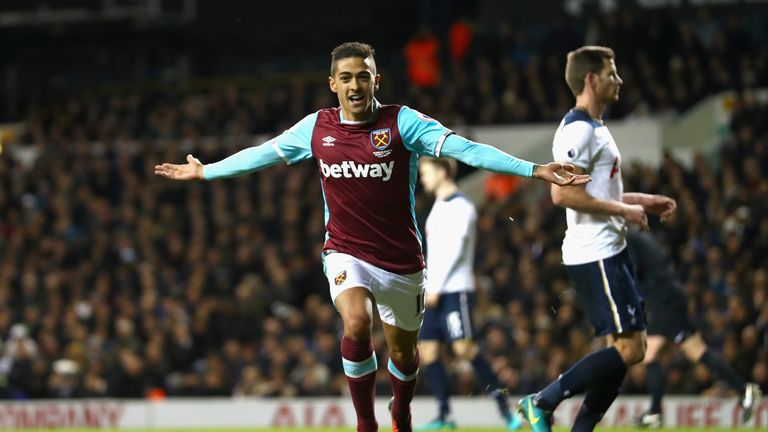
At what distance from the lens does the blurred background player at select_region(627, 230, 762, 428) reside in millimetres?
10633

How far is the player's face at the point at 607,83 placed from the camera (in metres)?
7.72

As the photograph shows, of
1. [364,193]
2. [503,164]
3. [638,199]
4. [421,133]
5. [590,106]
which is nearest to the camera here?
[503,164]

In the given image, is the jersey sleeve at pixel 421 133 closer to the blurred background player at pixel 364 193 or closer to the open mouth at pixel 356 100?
the blurred background player at pixel 364 193

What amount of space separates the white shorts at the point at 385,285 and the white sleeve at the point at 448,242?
295cm

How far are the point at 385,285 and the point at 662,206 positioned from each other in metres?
1.78

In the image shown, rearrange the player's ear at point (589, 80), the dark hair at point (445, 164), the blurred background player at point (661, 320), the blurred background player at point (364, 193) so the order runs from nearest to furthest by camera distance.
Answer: the blurred background player at point (364, 193)
the player's ear at point (589, 80)
the dark hair at point (445, 164)
the blurred background player at point (661, 320)

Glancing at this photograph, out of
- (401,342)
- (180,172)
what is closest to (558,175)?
(401,342)

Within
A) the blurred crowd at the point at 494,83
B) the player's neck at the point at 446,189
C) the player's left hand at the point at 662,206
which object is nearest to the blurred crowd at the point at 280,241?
the blurred crowd at the point at 494,83

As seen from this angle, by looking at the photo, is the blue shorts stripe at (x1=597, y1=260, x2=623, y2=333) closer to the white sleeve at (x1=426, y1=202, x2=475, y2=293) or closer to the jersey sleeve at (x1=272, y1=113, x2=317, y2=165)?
the jersey sleeve at (x1=272, y1=113, x2=317, y2=165)

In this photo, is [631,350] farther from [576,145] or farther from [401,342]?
[401,342]

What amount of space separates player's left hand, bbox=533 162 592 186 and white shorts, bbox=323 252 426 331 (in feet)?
3.85

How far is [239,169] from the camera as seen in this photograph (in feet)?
24.2

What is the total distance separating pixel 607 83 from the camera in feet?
25.3

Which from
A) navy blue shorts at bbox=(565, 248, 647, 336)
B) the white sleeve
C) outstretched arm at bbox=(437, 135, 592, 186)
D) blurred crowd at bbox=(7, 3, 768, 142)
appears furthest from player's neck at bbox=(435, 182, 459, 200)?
blurred crowd at bbox=(7, 3, 768, 142)
